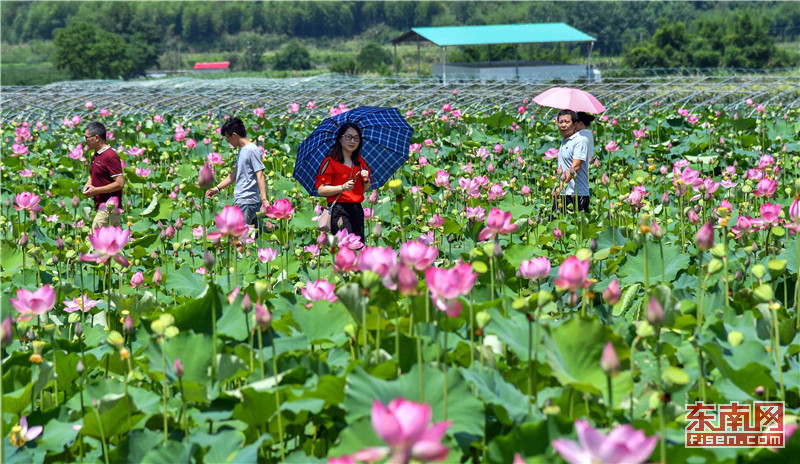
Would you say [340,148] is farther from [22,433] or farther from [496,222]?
[22,433]

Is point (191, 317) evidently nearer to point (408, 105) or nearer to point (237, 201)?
point (237, 201)

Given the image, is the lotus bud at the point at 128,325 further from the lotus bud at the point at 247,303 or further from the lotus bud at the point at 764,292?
the lotus bud at the point at 764,292

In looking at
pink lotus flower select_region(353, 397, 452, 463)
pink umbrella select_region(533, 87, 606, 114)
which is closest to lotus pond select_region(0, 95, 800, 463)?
pink lotus flower select_region(353, 397, 452, 463)

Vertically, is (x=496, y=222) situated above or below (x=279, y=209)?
above

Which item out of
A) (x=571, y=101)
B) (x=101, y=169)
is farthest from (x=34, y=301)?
(x=571, y=101)

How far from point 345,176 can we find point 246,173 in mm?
948

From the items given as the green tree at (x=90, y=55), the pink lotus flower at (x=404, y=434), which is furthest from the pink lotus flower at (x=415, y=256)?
the green tree at (x=90, y=55)

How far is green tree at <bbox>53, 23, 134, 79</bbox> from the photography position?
59.6 m

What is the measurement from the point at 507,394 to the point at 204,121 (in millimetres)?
11516

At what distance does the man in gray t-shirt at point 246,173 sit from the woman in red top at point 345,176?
0.69 metres

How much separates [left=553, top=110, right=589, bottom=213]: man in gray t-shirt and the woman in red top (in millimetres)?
1251

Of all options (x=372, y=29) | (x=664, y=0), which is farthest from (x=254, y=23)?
(x=664, y=0)

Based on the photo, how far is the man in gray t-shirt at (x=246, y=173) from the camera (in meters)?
4.95

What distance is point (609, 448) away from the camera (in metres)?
1.03
